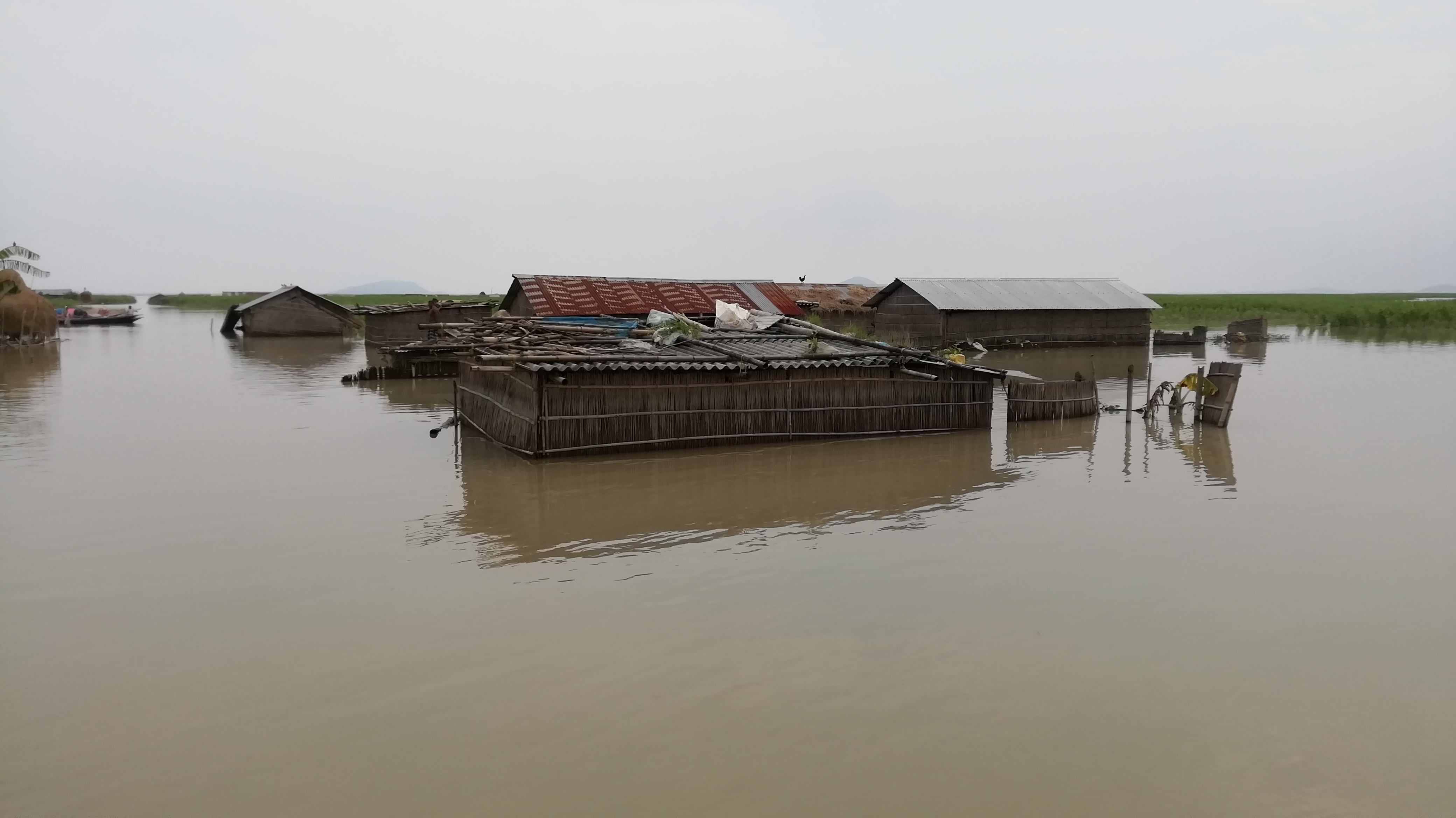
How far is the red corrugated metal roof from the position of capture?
2883 cm

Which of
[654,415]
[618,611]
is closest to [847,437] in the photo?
[654,415]

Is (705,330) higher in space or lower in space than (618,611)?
higher

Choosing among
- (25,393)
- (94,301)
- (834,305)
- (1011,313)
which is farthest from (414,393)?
(94,301)

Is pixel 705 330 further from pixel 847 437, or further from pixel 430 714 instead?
pixel 430 714

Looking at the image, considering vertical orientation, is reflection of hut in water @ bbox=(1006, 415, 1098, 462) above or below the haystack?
below

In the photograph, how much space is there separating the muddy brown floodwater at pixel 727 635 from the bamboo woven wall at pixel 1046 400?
3.08 m

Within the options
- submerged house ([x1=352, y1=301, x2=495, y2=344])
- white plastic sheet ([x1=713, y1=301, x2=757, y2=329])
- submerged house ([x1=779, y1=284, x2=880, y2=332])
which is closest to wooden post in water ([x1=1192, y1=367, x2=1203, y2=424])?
white plastic sheet ([x1=713, y1=301, x2=757, y2=329])

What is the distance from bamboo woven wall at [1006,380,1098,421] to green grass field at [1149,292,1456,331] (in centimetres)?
3636

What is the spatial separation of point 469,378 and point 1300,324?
4929cm

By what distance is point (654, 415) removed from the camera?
1365 cm

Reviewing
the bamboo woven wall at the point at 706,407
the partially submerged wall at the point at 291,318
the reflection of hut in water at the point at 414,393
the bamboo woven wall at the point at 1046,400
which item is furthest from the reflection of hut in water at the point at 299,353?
the bamboo woven wall at the point at 1046,400

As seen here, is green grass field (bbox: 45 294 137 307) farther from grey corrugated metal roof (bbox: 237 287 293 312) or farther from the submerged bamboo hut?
the submerged bamboo hut

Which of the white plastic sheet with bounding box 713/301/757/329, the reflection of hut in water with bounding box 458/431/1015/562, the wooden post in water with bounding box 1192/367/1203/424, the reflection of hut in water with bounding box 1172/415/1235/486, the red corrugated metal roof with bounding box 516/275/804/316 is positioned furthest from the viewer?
the red corrugated metal roof with bounding box 516/275/804/316

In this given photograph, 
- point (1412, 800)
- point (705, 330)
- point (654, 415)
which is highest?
point (705, 330)
